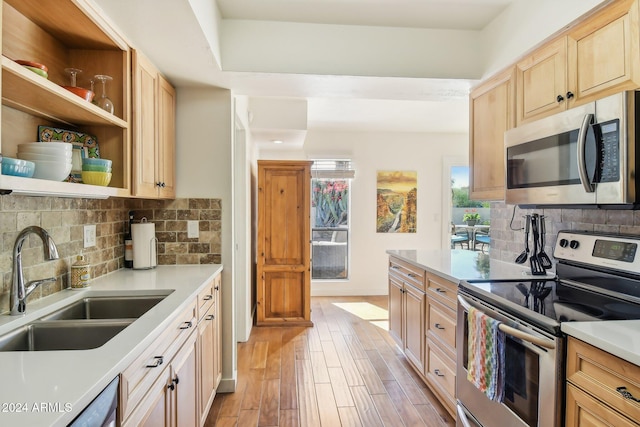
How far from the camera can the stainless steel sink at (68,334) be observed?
127cm

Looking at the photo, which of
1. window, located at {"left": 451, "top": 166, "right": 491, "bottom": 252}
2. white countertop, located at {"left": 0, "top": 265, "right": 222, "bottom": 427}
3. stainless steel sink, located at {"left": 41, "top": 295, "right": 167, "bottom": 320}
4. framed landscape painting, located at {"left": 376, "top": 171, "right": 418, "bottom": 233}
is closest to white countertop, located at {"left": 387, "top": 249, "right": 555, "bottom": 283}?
white countertop, located at {"left": 0, "top": 265, "right": 222, "bottom": 427}

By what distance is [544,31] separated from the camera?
1.85m

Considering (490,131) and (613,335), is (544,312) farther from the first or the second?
(490,131)

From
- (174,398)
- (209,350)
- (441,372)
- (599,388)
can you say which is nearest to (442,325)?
(441,372)

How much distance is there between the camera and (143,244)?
7.39ft

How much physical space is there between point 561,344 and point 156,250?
7.51 ft

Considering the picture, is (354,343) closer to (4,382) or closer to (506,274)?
(506,274)

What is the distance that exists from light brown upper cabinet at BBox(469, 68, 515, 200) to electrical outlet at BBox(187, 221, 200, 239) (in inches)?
77.2

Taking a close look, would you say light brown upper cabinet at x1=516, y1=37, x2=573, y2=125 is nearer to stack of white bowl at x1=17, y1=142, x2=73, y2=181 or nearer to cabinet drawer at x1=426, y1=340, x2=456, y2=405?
cabinet drawer at x1=426, y1=340, x2=456, y2=405

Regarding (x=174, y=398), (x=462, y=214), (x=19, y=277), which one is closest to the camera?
(x=19, y=277)

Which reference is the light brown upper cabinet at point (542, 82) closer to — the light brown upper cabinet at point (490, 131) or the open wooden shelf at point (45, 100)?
the light brown upper cabinet at point (490, 131)

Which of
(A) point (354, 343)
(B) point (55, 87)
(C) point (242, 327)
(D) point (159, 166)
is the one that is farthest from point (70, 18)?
(A) point (354, 343)

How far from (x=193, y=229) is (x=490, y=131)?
2.12 metres

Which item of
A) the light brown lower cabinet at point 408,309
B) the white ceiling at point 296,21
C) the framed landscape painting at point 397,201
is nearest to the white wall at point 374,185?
the framed landscape painting at point 397,201
